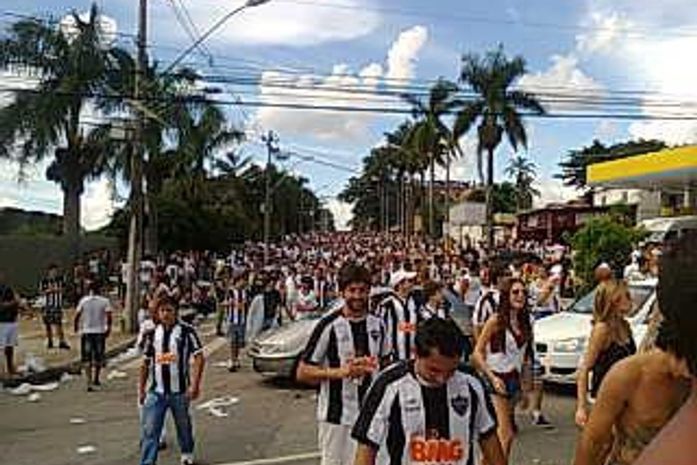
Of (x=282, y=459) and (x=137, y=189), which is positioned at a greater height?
(x=137, y=189)

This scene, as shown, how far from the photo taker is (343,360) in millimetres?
6430

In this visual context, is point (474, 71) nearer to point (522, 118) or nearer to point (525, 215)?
point (522, 118)

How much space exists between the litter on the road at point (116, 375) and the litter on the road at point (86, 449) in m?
6.50

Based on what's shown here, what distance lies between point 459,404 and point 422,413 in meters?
0.16

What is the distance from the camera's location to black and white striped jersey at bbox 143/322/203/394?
9.30 metres

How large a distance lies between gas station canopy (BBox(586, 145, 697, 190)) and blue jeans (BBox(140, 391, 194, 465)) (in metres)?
25.8

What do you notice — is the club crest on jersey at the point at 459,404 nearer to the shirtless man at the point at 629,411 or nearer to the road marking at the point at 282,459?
the shirtless man at the point at 629,411

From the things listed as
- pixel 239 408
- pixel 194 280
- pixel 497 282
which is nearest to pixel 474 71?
pixel 194 280

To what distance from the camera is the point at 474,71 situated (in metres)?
51.1

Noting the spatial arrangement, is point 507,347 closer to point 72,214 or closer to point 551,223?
point 72,214

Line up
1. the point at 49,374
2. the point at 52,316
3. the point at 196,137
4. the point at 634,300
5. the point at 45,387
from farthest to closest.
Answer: the point at 196,137 → the point at 52,316 → the point at 49,374 → the point at 45,387 → the point at 634,300

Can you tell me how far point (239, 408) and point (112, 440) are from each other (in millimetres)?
2479

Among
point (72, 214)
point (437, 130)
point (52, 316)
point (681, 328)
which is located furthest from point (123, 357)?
point (437, 130)

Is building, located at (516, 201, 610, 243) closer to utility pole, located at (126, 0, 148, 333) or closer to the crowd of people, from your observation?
utility pole, located at (126, 0, 148, 333)
